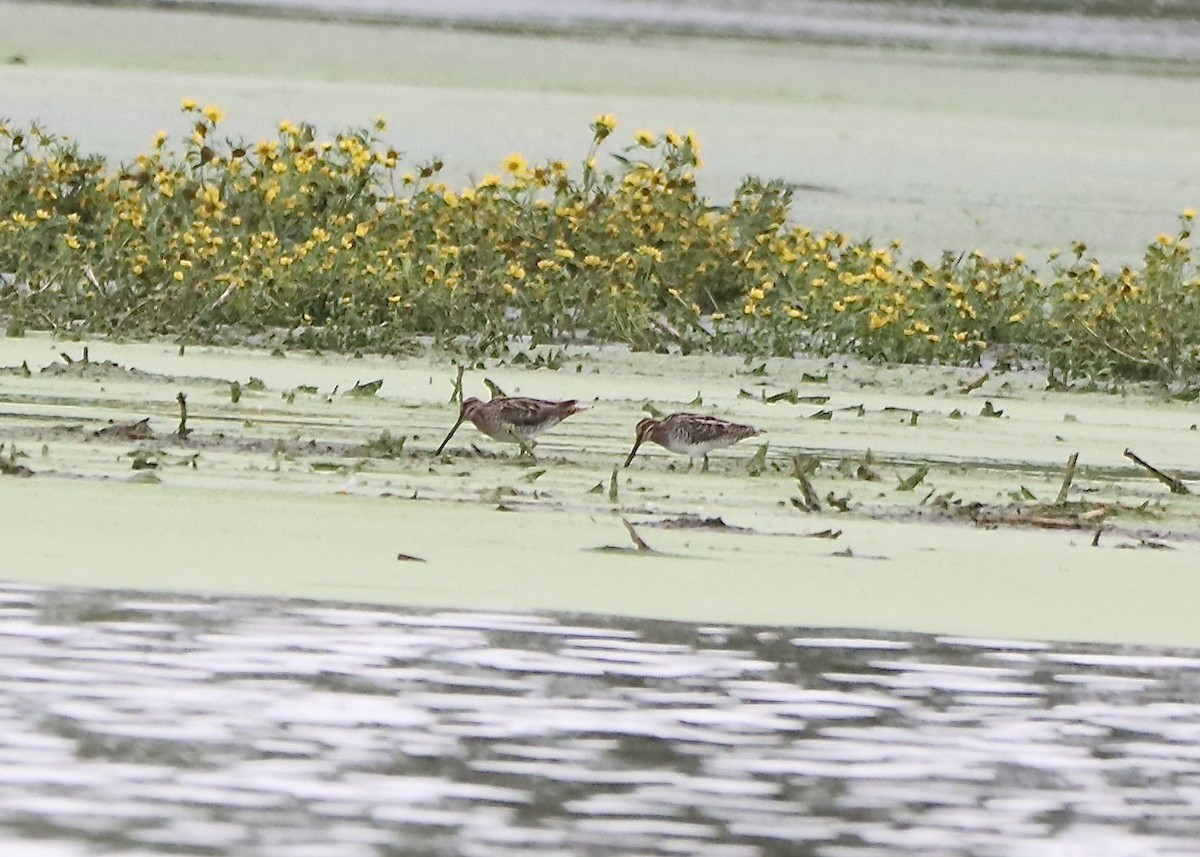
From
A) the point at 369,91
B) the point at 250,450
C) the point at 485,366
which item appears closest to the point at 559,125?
the point at 369,91

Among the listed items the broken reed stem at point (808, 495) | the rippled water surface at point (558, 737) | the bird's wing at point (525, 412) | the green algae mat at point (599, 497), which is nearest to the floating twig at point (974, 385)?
the green algae mat at point (599, 497)

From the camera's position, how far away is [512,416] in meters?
6.94

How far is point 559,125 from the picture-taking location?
57.8 ft

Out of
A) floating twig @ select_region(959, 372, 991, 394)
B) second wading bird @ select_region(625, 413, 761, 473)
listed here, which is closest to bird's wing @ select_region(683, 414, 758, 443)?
second wading bird @ select_region(625, 413, 761, 473)

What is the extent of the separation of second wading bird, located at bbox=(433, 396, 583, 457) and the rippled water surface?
184 cm

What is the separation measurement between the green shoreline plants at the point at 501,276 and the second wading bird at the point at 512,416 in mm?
2454

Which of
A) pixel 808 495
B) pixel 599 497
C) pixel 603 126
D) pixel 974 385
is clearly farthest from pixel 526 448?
pixel 603 126

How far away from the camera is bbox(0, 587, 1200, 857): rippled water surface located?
3725 mm

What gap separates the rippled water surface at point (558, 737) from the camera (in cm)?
372

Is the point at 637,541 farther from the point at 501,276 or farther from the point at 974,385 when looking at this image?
the point at 501,276

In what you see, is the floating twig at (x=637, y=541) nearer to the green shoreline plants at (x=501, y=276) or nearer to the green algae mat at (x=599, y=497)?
the green algae mat at (x=599, y=497)

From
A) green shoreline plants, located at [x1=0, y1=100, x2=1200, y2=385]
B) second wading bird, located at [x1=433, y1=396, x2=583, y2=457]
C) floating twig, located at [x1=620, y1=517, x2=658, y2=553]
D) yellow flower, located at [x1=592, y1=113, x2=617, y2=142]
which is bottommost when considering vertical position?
floating twig, located at [x1=620, y1=517, x2=658, y2=553]

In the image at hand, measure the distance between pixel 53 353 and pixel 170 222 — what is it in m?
1.77

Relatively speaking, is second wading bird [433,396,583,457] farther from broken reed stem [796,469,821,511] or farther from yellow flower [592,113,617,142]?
yellow flower [592,113,617,142]
